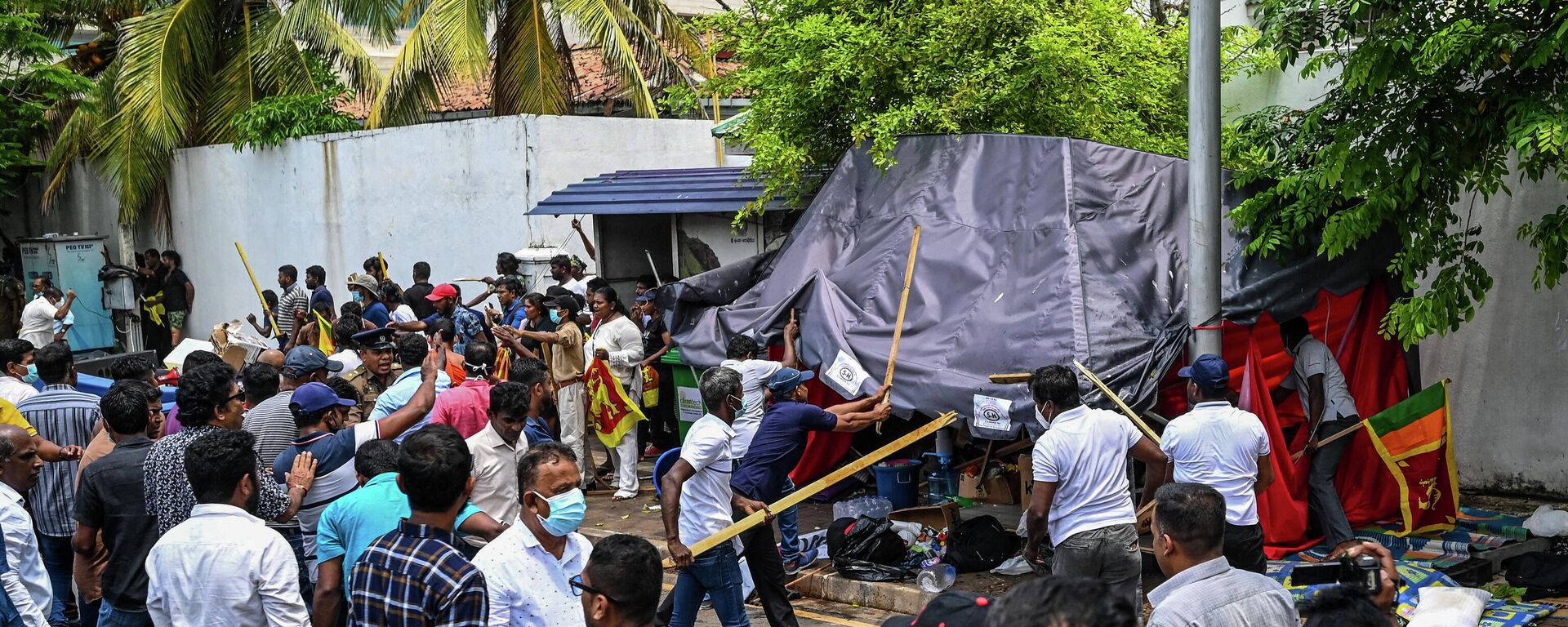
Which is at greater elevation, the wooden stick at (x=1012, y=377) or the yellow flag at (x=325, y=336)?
the yellow flag at (x=325, y=336)

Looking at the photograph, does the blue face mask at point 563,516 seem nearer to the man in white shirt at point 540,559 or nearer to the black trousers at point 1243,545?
the man in white shirt at point 540,559

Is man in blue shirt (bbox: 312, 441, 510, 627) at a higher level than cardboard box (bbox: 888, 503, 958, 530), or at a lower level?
higher

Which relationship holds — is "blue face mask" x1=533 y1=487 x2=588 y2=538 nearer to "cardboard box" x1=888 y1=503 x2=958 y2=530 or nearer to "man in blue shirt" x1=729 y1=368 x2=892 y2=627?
"man in blue shirt" x1=729 y1=368 x2=892 y2=627

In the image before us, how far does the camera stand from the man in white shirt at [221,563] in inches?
173

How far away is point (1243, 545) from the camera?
650cm

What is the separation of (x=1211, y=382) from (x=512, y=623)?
3835 mm

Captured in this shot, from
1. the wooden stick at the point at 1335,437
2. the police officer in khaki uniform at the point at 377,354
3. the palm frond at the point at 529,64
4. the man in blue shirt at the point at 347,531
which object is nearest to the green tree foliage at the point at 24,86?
the palm frond at the point at 529,64

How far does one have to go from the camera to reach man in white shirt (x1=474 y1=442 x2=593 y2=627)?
13.8 feet

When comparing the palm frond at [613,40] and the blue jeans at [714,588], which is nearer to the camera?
the blue jeans at [714,588]

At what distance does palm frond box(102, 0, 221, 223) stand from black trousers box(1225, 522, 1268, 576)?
17.2 metres

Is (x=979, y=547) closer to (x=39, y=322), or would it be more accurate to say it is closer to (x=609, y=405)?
(x=609, y=405)

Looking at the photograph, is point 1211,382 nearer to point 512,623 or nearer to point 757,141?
point 512,623

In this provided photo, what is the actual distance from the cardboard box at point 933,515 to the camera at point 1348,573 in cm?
490

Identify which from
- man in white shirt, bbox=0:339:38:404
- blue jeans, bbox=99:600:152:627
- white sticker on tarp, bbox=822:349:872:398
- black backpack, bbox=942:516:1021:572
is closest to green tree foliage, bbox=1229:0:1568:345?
black backpack, bbox=942:516:1021:572
